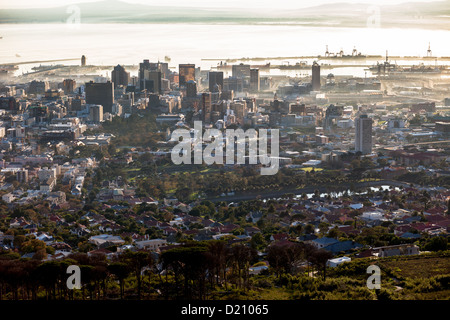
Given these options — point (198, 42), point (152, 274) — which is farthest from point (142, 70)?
point (152, 274)

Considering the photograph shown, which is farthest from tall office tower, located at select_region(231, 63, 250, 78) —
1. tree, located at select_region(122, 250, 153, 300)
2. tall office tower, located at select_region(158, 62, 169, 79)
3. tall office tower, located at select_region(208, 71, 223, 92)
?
tree, located at select_region(122, 250, 153, 300)

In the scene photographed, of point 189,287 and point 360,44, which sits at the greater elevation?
point 360,44

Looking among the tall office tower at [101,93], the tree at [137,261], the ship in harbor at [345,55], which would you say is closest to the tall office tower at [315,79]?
the ship in harbor at [345,55]

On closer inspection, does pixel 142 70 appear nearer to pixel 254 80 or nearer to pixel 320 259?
pixel 254 80

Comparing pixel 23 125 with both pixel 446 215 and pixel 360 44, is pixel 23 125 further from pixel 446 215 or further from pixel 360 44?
pixel 360 44

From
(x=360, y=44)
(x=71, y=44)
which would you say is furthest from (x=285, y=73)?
(x=71, y=44)

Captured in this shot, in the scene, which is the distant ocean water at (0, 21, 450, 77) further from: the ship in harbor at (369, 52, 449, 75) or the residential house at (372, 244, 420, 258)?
the residential house at (372, 244, 420, 258)
